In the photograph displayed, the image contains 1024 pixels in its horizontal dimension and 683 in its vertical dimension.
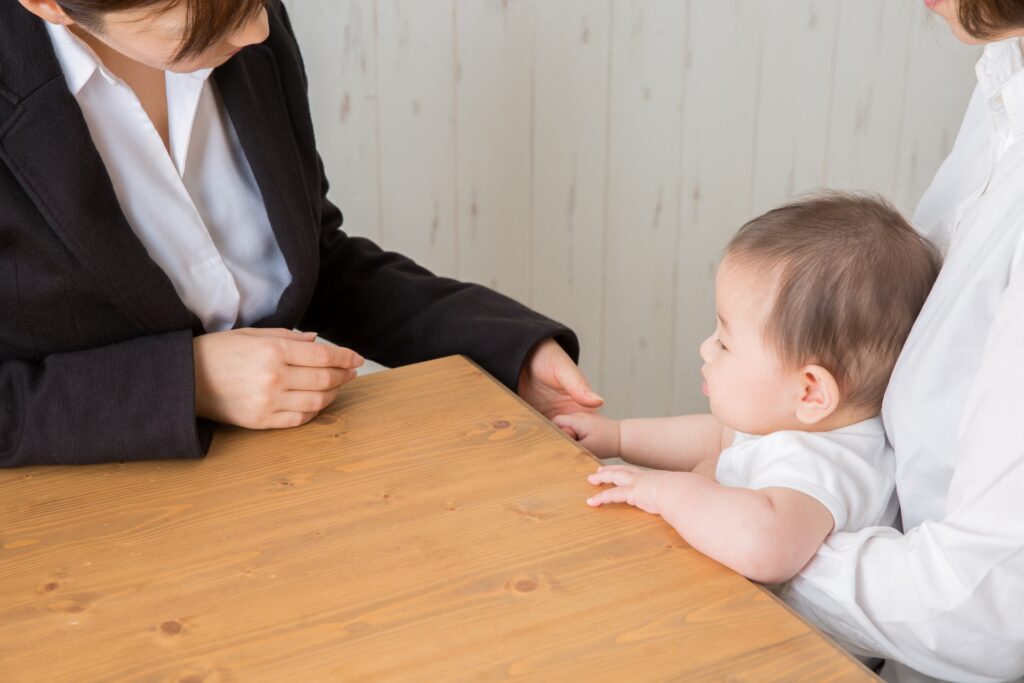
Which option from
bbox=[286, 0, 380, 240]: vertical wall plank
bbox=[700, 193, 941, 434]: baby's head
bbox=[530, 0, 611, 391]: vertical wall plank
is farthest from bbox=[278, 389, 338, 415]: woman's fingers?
bbox=[530, 0, 611, 391]: vertical wall plank

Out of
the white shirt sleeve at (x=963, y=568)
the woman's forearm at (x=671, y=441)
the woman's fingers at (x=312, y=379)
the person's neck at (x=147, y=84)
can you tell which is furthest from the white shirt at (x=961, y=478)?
the person's neck at (x=147, y=84)

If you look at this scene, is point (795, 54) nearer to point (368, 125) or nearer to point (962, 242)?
point (368, 125)

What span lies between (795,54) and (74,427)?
1671 mm

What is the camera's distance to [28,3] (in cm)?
105

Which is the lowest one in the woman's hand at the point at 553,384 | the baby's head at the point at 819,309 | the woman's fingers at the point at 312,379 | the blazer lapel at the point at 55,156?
the woman's hand at the point at 553,384

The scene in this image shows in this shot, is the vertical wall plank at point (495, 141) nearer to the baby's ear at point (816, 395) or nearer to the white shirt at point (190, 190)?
the white shirt at point (190, 190)

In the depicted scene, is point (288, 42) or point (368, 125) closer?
point (288, 42)

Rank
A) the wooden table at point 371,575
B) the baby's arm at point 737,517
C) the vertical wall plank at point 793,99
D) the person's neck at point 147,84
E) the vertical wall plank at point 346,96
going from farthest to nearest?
1. the vertical wall plank at point 793,99
2. the vertical wall plank at point 346,96
3. the person's neck at point 147,84
4. the baby's arm at point 737,517
5. the wooden table at point 371,575

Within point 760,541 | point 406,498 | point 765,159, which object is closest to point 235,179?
point 406,498

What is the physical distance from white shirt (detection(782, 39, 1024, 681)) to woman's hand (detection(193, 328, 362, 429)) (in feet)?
1.65

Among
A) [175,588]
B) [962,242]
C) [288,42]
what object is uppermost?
[288,42]

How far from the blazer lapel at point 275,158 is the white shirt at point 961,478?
654 mm

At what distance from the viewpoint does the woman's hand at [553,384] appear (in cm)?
131

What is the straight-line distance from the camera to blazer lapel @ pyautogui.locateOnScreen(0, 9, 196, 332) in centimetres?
108
